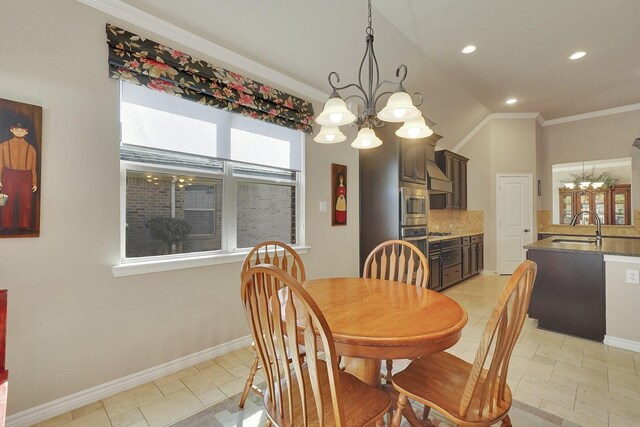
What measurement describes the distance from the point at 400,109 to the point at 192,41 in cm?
178

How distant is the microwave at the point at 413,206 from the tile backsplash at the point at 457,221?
5.37 feet

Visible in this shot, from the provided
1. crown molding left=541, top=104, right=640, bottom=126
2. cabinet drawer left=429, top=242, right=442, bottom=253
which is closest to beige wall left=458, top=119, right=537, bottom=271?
crown molding left=541, top=104, right=640, bottom=126

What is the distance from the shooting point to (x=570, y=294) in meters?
2.94

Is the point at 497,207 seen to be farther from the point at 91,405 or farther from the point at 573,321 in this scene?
the point at 91,405

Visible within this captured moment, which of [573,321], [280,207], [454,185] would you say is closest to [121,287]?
[280,207]

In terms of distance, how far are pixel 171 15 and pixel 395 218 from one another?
9.83ft

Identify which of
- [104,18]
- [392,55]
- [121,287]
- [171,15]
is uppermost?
[392,55]

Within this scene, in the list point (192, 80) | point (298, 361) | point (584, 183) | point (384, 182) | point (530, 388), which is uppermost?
point (192, 80)

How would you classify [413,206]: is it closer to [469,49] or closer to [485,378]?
[469,49]

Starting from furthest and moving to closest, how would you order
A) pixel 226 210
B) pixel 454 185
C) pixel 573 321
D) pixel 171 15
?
pixel 454 185, pixel 573 321, pixel 226 210, pixel 171 15

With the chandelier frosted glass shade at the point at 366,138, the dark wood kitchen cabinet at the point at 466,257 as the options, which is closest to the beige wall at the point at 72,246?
the chandelier frosted glass shade at the point at 366,138

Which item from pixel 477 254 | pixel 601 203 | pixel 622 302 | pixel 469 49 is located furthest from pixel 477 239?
pixel 469 49

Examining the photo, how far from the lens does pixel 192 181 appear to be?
8.15 ft

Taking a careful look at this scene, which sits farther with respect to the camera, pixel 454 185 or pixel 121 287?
pixel 454 185
